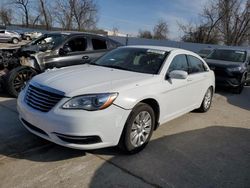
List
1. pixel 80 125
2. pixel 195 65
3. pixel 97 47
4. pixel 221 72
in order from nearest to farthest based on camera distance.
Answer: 1. pixel 80 125
2. pixel 195 65
3. pixel 97 47
4. pixel 221 72

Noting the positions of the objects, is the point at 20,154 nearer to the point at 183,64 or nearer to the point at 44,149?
the point at 44,149

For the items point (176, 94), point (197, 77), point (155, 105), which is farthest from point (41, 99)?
point (197, 77)

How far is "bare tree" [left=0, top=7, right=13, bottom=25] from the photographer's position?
218ft

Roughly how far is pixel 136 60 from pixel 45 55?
3.00m

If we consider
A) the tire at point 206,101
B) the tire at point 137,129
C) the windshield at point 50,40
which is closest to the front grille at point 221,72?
the tire at point 206,101

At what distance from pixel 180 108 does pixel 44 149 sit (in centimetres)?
239

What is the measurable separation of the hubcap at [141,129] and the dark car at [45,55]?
3.62m

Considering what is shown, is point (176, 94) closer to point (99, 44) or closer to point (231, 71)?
point (99, 44)

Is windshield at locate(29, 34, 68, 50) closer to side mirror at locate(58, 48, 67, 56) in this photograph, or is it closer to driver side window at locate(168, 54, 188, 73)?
side mirror at locate(58, 48, 67, 56)

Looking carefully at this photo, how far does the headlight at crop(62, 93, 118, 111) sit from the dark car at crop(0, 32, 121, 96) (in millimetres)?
3430

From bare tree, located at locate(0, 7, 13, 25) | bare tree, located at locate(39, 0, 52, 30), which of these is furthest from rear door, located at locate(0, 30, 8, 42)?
bare tree, located at locate(0, 7, 13, 25)

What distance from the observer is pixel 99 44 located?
7586mm

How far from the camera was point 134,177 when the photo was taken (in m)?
3.04

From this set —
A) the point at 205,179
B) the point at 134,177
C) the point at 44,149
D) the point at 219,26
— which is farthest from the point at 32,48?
the point at 219,26
